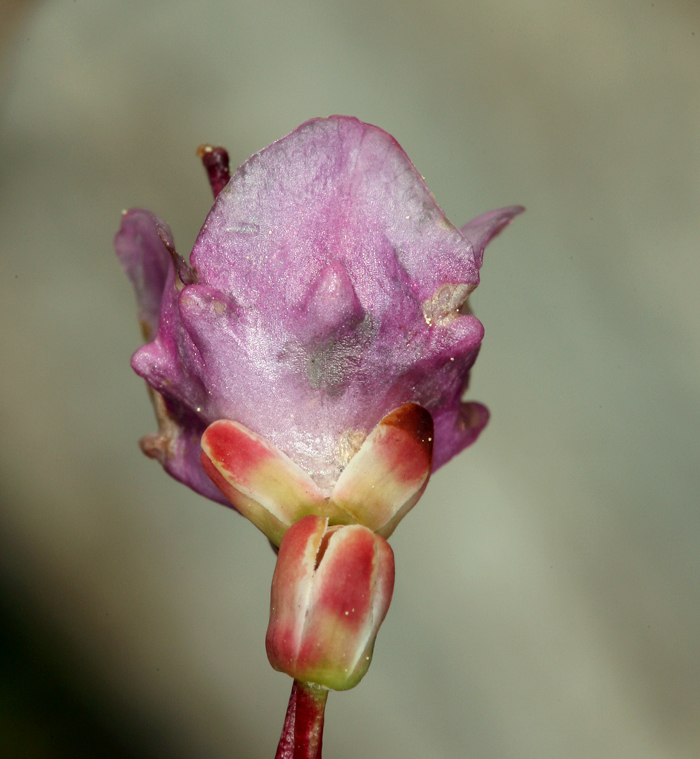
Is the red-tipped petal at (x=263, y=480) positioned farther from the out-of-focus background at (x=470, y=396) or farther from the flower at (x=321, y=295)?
the out-of-focus background at (x=470, y=396)

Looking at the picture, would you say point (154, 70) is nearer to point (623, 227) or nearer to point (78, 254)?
point (78, 254)

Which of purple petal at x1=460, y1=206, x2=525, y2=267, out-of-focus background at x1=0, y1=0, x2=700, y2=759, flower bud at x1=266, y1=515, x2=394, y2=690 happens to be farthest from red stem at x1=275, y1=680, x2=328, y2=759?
out-of-focus background at x1=0, y1=0, x2=700, y2=759

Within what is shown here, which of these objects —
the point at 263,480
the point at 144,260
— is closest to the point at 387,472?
the point at 263,480

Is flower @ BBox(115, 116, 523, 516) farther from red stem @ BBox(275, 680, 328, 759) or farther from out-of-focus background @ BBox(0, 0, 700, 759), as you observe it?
out-of-focus background @ BBox(0, 0, 700, 759)

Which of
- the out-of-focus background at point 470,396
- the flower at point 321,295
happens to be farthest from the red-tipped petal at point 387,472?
the out-of-focus background at point 470,396

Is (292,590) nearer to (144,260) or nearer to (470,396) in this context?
(144,260)

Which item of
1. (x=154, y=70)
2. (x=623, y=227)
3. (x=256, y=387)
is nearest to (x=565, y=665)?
(x=623, y=227)
